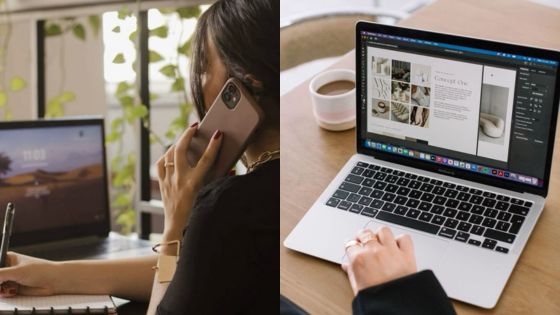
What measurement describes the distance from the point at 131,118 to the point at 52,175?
0.06 metres

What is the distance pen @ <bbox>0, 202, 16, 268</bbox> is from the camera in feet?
1.41

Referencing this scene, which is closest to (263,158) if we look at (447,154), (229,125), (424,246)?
(229,125)

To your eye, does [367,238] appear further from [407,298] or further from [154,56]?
[154,56]

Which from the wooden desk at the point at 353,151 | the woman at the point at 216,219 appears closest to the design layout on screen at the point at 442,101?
the wooden desk at the point at 353,151

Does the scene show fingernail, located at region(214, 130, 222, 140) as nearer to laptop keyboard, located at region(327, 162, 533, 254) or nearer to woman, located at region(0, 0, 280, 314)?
woman, located at region(0, 0, 280, 314)

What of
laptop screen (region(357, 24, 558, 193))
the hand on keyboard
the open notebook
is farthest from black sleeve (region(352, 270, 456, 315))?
the open notebook

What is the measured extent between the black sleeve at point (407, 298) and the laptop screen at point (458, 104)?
0.27 meters

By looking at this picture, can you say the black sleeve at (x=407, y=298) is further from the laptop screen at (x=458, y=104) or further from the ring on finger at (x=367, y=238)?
the laptop screen at (x=458, y=104)

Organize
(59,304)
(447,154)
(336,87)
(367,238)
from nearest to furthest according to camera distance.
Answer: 1. (59,304)
2. (367,238)
3. (447,154)
4. (336,87)

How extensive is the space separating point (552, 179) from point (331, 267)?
37cm

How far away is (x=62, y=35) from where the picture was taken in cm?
45

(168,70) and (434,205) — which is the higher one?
(168,70)

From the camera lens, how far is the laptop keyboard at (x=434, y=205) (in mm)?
917

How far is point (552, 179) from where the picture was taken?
3.37ft
